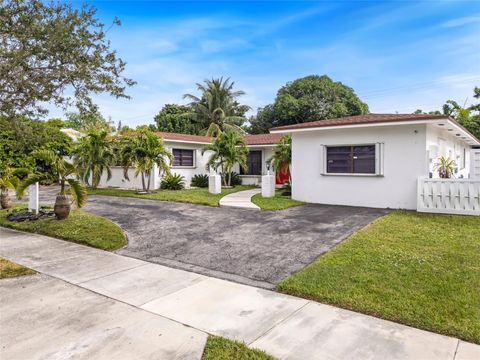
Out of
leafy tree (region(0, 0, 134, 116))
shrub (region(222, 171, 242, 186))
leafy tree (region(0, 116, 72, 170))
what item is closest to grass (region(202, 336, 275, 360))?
leafy tree (region(0, 0, 134, 116))

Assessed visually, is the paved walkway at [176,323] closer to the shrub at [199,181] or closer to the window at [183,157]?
the window at [183,157]

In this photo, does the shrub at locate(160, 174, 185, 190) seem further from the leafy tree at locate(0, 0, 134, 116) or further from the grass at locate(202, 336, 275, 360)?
the grass at locate(202, 336, 275, 360)

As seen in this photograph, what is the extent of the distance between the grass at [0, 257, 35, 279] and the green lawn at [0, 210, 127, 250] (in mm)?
1647

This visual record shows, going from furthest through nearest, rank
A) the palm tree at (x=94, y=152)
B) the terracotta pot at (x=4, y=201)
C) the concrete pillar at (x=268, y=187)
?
the palm tree at (x=94, y=152) → the concrete pillar at (x=268, y=187) → the terracotta pot at (x=4, y=201)

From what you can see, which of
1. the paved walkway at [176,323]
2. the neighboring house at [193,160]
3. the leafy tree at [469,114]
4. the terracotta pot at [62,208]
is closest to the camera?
the paved walkway at [176,323]

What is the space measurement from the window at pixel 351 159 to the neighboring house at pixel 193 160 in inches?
276

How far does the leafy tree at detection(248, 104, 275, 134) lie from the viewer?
3747cm

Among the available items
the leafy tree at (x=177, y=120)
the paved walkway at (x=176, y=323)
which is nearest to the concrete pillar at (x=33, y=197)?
the paved walkway at (x=176, y=323)

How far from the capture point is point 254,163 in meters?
20.9

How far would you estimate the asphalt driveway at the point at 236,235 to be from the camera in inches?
228

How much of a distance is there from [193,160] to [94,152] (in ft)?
18.8

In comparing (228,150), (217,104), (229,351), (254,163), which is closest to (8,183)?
(228,150)

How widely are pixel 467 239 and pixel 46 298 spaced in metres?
7.88

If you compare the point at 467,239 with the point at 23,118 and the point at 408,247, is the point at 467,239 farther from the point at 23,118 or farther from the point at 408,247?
the point at 23,118
